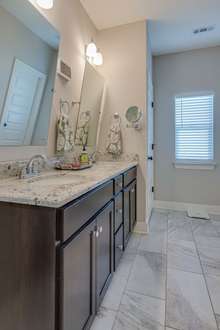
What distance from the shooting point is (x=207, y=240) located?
2.37 meters

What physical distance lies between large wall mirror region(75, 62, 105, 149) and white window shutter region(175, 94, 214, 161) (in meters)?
1.59

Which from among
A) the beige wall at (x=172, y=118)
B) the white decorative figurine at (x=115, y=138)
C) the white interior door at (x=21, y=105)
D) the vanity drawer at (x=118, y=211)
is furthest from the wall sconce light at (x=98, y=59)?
the vanity drawer at (x=118, y=211)

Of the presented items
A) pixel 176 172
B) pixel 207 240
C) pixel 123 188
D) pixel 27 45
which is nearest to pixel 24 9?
Result: pixel 27 45

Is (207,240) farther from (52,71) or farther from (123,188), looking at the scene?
(52,71)

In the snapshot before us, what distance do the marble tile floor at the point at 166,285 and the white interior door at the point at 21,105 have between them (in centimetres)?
132

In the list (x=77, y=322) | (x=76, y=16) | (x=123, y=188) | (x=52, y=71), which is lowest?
Result: (x=77, y=322)

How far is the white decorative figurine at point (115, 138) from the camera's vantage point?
2.56 meters

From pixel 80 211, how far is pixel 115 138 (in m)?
1.68

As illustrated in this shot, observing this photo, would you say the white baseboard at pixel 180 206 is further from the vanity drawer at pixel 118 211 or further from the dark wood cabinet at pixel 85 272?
the dark wood cabinet at pixel 85 272

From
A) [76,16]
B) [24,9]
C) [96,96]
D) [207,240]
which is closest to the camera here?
[24,9]

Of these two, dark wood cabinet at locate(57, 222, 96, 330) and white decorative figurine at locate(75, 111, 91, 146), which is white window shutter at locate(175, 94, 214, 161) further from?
dark wood cabinet at locate(57, 222, 96, 330)

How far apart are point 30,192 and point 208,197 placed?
127 inches

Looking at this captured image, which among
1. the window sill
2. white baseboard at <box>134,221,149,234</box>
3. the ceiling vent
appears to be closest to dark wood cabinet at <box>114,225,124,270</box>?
white baseboard at <box>134,221,149,234</box>

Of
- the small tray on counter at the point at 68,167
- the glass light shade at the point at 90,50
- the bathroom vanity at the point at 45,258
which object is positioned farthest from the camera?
the glass light shade at the point at 90,50
